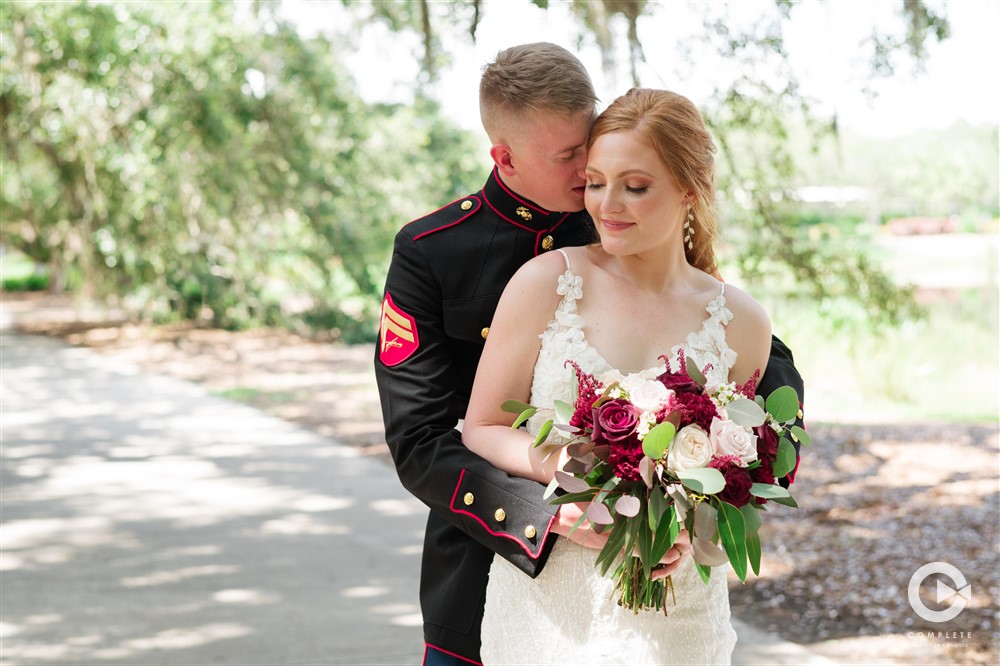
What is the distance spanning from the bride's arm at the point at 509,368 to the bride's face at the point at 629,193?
0.17 metres

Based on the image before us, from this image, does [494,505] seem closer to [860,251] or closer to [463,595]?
[463,595]

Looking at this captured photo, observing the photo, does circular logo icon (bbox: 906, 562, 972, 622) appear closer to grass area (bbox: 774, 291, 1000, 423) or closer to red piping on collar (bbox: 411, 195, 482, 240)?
red piping on collar (bbox: 411, 195, 482, 240)

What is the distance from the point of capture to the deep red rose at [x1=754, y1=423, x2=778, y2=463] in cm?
190

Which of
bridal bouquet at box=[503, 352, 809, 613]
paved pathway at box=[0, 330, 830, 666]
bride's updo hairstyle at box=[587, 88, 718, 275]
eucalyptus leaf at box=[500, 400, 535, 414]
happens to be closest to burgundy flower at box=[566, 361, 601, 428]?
bridal bouquet at box=[503, 352, 809, 613]

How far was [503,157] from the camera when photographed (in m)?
2.34

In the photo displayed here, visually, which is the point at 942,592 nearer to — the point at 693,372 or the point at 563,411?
the point at 693,372

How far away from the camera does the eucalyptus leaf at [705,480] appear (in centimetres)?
175

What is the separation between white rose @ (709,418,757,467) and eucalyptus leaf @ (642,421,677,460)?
83mm

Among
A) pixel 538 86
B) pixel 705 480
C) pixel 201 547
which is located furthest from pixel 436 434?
pixel 201 547

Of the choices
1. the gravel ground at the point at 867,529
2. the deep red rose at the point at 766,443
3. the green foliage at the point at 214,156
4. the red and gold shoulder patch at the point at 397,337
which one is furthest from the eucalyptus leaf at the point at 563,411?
the green foliage at the point at 214,156

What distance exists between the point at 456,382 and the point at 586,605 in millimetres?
554

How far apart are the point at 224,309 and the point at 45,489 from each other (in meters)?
10.1

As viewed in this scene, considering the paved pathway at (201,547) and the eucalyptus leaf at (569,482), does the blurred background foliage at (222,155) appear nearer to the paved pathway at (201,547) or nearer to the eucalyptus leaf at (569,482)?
the paved pathway at (201,547)

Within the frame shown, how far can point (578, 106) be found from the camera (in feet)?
7.27
